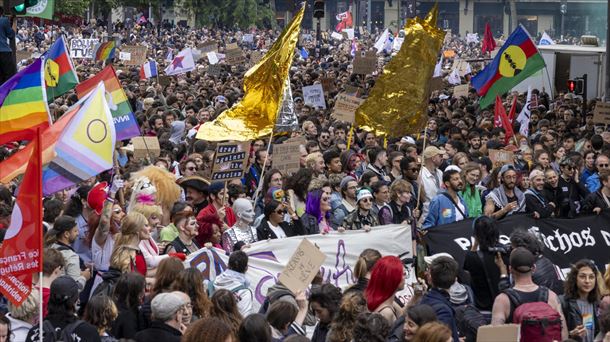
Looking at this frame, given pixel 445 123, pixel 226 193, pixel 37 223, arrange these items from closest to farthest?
pixel 37 223
pixel 226 193
pixel 445 123

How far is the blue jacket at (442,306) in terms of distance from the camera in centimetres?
786

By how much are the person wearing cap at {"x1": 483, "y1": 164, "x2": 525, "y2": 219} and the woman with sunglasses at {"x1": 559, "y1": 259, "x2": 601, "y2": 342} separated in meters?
4.15

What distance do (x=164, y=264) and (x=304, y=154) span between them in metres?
6.60

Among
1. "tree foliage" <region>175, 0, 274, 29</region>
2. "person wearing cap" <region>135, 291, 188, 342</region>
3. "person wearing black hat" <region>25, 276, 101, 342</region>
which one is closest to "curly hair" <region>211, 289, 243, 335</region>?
"person wearing cap" <region>135, 291, 188, 342</region>

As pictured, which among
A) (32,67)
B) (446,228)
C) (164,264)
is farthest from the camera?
(32,67)

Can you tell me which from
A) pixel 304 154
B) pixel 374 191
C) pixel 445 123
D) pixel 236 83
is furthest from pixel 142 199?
pixel 236 83

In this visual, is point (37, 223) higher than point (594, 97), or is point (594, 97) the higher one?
point (37, 223)

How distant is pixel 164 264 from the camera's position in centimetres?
830

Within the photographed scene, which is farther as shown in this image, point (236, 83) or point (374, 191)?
point (236, 83)

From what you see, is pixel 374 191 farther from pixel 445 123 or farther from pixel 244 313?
pixel 445 123

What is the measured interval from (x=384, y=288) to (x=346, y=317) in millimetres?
531

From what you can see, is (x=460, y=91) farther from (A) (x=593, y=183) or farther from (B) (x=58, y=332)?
(B) (x=58, y=332)

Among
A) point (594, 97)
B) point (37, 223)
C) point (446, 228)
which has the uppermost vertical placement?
point (37, 223)

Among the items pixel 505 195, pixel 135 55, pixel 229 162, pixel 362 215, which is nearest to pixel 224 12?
pixel 135 55
